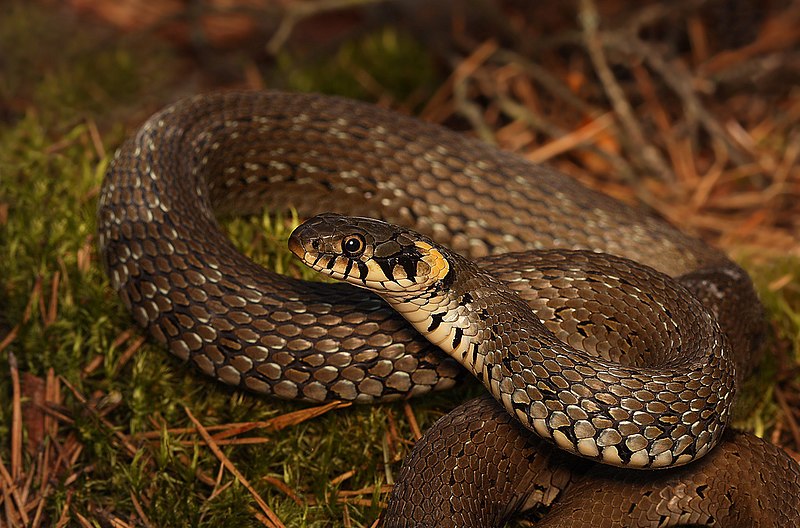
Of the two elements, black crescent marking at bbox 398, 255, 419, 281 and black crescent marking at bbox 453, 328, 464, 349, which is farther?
black crescent marking at bbox 453, 328, 464, 349

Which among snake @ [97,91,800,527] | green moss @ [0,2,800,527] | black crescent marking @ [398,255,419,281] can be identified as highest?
black crescent marking @ [398,255,419,281]

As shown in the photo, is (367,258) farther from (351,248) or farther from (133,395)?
(133,395)

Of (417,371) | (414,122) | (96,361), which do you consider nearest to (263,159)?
(414,122)

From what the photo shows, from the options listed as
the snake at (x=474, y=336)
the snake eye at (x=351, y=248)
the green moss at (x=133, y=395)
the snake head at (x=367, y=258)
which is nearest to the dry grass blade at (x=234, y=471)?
the green moss at (x=133, y=395)

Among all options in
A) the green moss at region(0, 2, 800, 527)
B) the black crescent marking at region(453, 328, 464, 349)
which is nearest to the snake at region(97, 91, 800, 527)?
the black crescent marking at region(453, 328, 464, 349)

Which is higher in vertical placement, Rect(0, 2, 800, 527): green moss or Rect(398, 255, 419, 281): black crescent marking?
Rect(398, 255, 419, 281): black crescent marking

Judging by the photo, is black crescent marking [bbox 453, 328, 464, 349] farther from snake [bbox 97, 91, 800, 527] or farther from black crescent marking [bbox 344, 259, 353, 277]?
black crescent marking [bbox 344, 259, 353, 277]

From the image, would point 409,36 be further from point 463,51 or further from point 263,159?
point 263,159

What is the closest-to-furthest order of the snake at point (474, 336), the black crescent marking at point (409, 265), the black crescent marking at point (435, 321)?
1. the snake at point (474, 336)
2. the black crescent marking at point (409, 265)
3. the black crescent marking at point (435, 321)

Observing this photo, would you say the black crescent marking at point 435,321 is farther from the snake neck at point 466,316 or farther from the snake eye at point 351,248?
the snake eye at point 351,248
